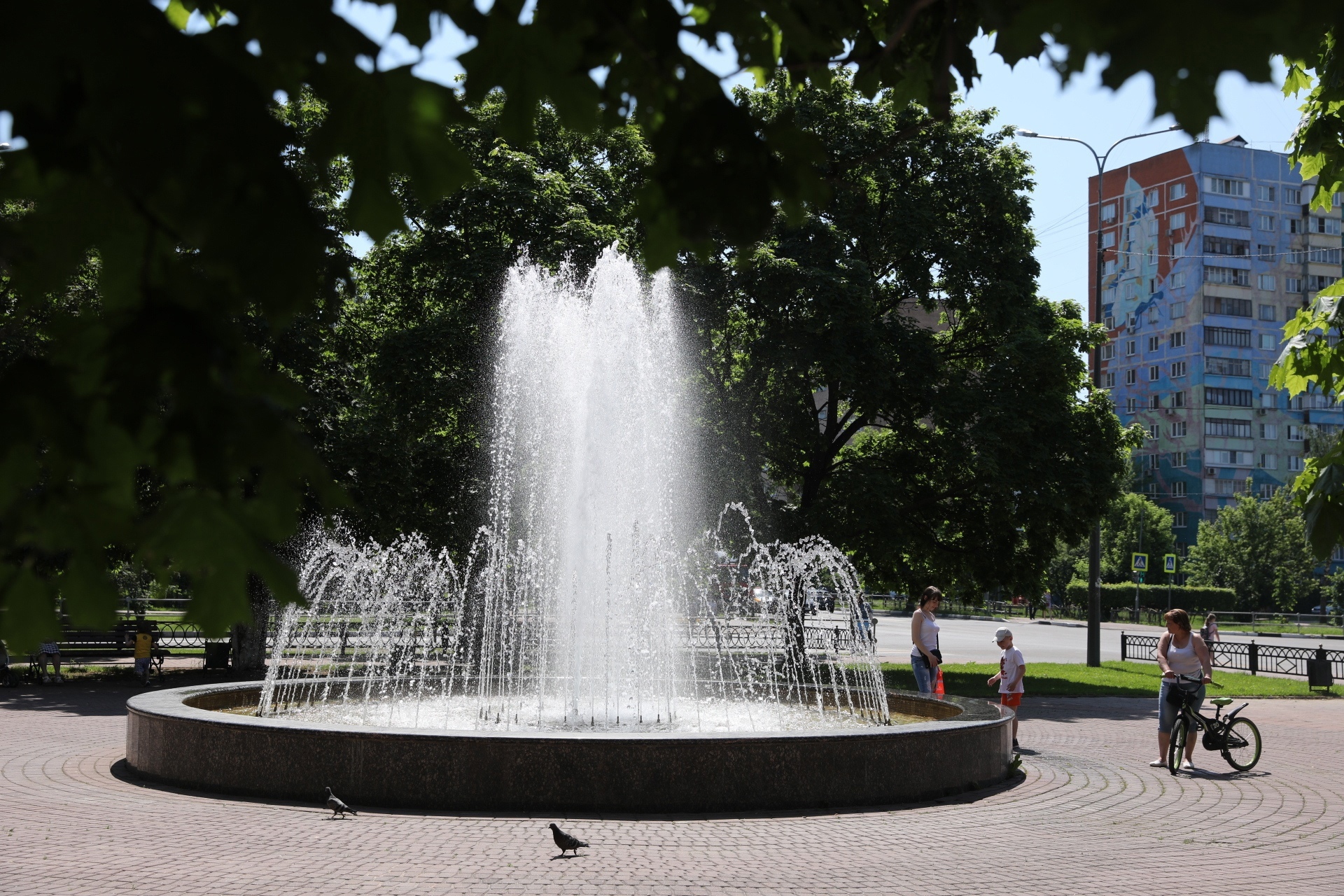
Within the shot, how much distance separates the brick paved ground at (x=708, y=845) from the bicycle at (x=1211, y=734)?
0.54 m

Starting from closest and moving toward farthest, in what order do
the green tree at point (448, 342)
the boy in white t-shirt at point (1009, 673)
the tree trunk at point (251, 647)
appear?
the boy in white t-shirt at point (1009, 673)
the green tree at point (448, 342)
the tree trunk at point (251, 647)

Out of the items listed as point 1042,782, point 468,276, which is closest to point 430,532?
point 468,276

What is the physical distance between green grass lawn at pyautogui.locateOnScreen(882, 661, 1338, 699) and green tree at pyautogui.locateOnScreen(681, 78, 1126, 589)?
210cm

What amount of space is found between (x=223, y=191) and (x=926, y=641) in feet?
40.9

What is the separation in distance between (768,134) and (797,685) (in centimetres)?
1362

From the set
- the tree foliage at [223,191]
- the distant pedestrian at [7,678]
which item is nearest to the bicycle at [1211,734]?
the tree foliage at [223,191]

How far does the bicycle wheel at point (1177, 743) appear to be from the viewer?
12242mm

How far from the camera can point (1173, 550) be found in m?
77.6

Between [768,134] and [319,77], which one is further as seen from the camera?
[768,134]

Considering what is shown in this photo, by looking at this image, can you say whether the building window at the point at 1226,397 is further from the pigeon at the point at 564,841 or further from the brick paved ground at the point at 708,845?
the pigeon at the point at 564,841

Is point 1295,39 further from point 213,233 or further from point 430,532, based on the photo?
point 430,532

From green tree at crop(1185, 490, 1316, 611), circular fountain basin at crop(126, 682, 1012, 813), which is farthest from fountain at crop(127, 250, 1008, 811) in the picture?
green tree at crop(1185, 490, 1316, 611)

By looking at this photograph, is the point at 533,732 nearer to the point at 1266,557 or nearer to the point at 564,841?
the point at 564,841

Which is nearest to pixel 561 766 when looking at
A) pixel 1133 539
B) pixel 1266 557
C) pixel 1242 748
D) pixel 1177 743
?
pixel 1177 743
